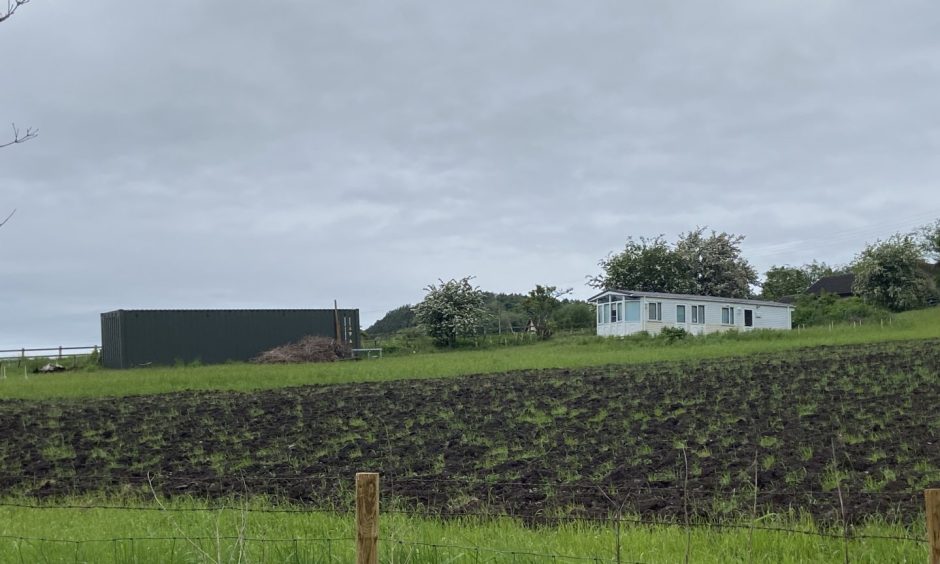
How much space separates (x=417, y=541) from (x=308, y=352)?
34.0m

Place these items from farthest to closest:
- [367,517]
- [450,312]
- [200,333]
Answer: [450,312], [200,333], [367,517]

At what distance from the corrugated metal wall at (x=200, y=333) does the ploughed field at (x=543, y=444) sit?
16790 millimetres

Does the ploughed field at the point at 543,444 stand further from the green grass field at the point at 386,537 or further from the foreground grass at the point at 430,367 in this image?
the foreground grass at the point at 430,367

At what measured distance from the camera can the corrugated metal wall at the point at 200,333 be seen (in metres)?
39.7

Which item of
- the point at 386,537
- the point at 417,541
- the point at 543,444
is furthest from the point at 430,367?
the point at 386,537

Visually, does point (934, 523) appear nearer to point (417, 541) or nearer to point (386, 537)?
point (386, 537)

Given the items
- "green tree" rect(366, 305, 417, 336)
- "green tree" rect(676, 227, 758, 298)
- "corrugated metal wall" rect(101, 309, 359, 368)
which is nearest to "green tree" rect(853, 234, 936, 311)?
"green tree" rect(676, 227, 758, 298)

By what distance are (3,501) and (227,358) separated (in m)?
32.1

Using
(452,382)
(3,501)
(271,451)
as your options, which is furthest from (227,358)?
(3,501)

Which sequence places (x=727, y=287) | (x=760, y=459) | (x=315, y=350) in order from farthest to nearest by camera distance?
1. (x=727, y=287)
2. (x=315, y=350)
3. (x=760, y=459)

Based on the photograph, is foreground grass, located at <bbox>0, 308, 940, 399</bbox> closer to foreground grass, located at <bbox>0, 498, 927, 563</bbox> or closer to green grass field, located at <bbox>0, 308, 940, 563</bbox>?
green grass field, located at <bbox>0, 308, 940, 563</bbox>

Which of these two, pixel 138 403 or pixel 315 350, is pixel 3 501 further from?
pixel 315 350

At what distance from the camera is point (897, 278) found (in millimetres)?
56062

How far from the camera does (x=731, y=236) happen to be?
63719 mm
